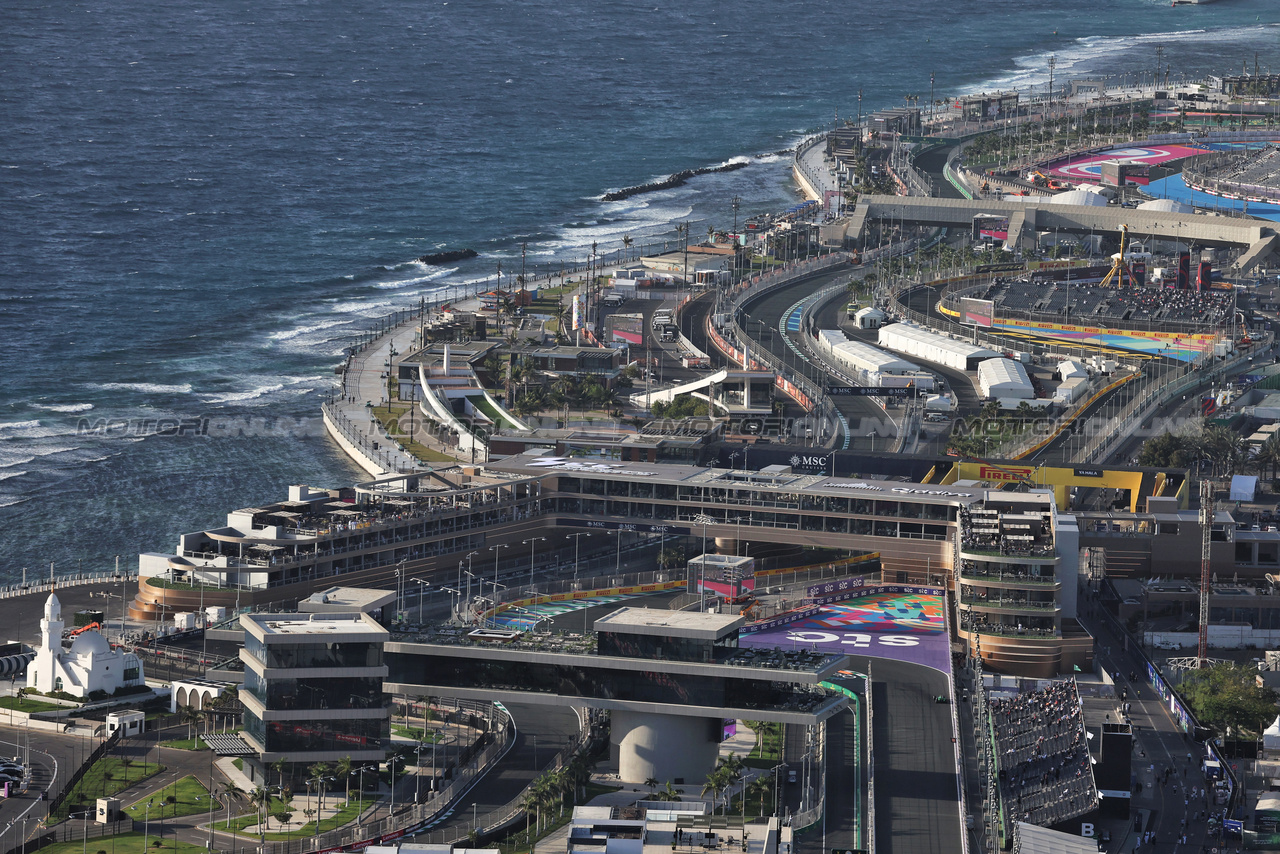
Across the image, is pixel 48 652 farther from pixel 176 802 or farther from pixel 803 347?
pixel 803 347

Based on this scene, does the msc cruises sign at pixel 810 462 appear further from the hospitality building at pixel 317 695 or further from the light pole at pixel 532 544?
the hospitality building at pixel 317 695

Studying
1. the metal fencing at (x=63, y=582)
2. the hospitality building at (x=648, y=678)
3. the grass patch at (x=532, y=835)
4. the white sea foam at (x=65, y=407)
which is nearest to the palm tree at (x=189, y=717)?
the hospitality building at (x=648, y=678)

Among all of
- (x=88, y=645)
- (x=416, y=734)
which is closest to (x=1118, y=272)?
(x=416, y=734)

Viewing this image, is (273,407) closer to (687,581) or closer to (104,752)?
(687,581)

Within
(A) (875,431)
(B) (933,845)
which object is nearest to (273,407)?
(A) (875,431)

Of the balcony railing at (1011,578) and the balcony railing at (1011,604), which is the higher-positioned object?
the balcony railing at (1011,578)
